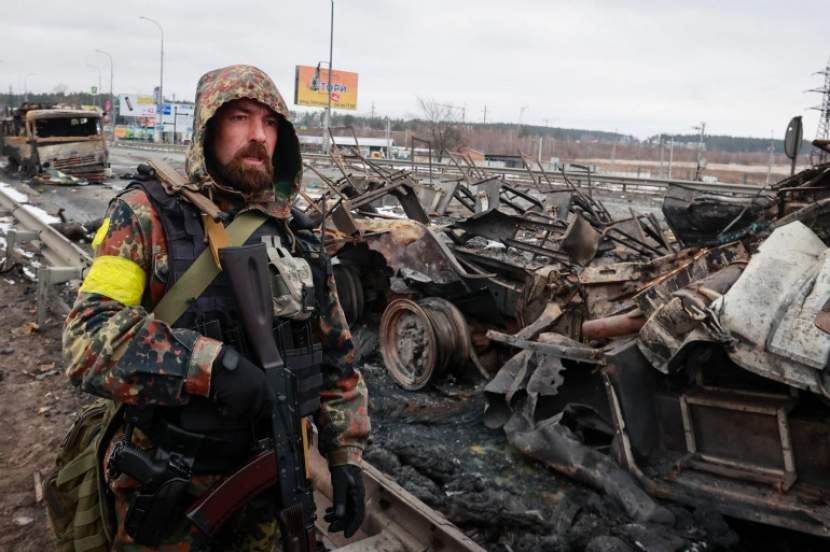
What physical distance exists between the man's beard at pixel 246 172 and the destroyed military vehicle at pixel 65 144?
71.0 feet

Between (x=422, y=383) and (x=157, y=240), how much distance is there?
4.22m

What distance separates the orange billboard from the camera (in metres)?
58.7

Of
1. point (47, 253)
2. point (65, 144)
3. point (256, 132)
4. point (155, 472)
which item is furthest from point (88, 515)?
point (65, 144)

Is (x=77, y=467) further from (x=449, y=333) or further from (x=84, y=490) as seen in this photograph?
(x=449, y=333)

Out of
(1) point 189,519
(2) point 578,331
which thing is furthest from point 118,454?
(2) point 578,331

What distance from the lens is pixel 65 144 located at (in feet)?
69.1

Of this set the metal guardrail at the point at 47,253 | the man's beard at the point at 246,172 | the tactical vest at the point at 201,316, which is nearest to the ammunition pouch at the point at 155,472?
the tactical vest at the point at 201,316

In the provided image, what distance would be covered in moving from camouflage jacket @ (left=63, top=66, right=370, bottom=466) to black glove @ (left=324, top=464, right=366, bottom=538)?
0.14 ft

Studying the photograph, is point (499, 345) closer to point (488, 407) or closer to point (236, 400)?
point (488, 407)

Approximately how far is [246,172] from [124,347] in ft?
2.13

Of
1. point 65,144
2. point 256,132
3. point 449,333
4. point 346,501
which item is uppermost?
point 65,144

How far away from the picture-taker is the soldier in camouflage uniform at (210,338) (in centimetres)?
168

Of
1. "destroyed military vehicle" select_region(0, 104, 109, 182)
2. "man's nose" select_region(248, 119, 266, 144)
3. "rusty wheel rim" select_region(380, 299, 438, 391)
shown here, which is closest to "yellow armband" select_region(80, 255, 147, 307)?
"man's nose" select_region(248, 119, 266, 144)

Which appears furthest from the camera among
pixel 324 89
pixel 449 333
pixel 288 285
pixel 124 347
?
pixel 324 89
